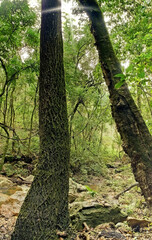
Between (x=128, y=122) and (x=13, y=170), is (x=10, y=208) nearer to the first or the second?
(x=128, y=122)

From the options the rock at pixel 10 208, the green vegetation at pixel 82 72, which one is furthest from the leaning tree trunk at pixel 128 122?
the rock at pixel 10 208

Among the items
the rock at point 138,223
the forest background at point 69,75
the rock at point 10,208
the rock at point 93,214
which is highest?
the forest background at point 69,75

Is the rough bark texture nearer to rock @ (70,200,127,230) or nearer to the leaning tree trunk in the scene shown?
rock @ (70,200,127,230)

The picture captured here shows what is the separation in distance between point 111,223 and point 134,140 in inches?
130

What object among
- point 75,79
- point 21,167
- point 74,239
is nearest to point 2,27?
point 75,79

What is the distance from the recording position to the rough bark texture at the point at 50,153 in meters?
2.65

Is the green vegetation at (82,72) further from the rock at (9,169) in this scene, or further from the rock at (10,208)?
the rock at (10,208)

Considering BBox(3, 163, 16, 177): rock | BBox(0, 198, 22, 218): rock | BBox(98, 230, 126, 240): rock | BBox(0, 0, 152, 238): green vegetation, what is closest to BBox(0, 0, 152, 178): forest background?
BBox(0, 0, 152, 238): green vegetation

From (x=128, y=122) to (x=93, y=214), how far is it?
3.27 m

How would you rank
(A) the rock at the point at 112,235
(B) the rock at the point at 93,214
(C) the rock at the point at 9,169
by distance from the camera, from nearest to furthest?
(A) the rock at the point at 112,235 → (B) the rock at the point at 93,214 → (C) the rock at the point at 9,169

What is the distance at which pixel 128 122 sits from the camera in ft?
4.91

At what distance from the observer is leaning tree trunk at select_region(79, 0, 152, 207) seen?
1.40 m

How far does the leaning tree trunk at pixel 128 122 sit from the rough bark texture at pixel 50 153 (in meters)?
1.35

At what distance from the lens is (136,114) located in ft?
4.99
